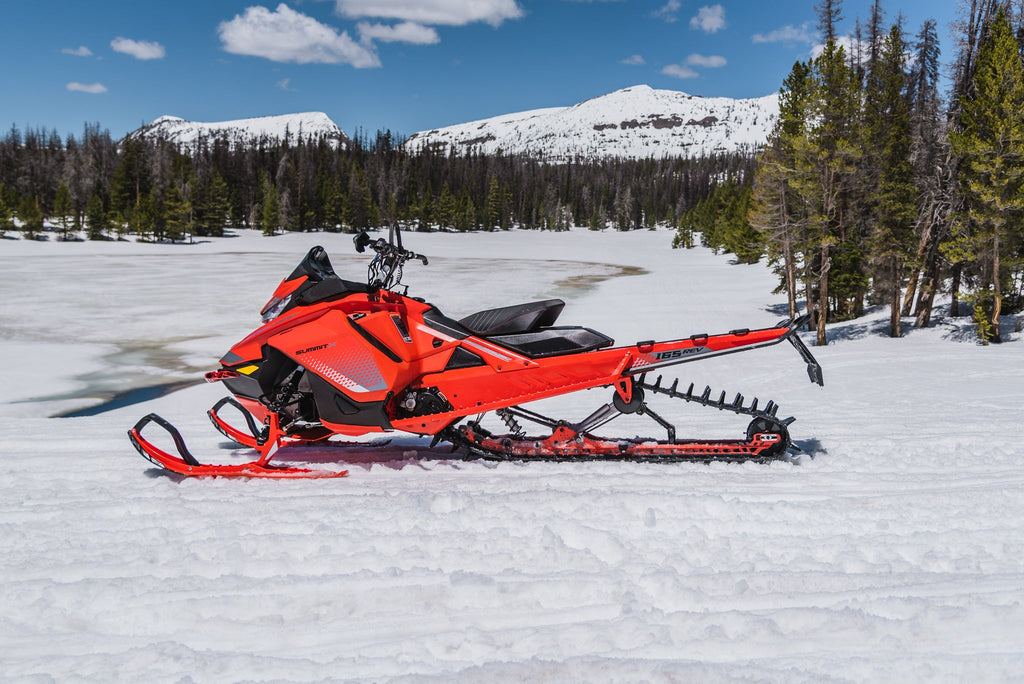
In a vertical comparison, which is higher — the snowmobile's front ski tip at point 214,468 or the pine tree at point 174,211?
the pine tree at point 174,211

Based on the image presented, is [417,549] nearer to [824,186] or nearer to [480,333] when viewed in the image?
[480,333]

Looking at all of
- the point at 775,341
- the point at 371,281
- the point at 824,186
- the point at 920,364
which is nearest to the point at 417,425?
the point at 371,281

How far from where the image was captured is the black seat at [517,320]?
427cm

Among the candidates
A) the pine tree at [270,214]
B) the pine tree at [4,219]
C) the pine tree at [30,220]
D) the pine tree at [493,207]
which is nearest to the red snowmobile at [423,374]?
the pine tree at [4,219]

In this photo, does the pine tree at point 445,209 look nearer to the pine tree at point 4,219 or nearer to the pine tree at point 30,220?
the pine tree at point 30,220

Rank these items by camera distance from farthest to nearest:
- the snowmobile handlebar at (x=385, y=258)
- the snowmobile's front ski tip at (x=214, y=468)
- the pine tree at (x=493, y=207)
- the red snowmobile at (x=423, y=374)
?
the pine tree at (x=493, y=207), the snowmobile handlebar at (x=385, y=258), the red snowmobile at (x=423, y=374), the snowmobile's front ski tip at (x=214, y=468)

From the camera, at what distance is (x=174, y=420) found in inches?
240

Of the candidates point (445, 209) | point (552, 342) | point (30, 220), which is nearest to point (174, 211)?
point (30, 220)

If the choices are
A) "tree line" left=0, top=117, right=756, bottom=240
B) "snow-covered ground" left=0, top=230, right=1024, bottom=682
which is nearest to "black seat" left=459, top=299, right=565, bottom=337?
"snow-covered ground" left=0, top=230, right=1024, bottom=682

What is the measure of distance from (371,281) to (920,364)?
10.8m

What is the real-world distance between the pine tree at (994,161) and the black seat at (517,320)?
1486 centimetres

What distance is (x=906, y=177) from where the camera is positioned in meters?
18.3

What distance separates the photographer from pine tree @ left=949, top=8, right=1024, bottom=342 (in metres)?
14.6

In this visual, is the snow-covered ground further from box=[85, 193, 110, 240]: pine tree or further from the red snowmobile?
box=[85, 193, 110, 240]: pine tree
